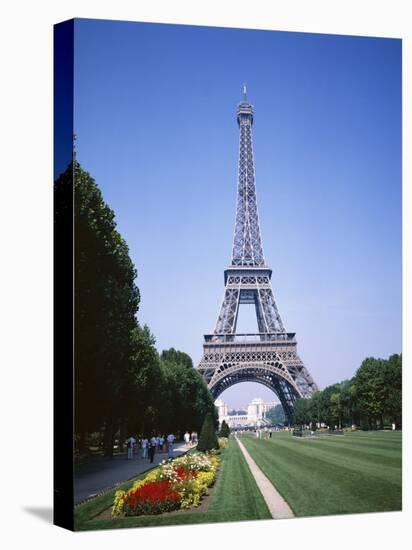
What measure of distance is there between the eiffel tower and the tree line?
1.04 m

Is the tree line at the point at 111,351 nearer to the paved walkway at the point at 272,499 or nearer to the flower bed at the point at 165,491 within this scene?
the flower bed at the point at 165,491

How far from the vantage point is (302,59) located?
89.0 feet

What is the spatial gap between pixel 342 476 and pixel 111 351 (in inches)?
275

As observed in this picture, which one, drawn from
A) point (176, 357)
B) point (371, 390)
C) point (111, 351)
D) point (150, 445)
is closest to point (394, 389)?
point (371, 390)

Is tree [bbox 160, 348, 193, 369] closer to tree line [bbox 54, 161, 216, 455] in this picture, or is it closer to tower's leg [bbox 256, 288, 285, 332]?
tree line [bbox 54, 161, 216, 455]

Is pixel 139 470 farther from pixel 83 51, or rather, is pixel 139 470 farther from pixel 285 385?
pixel 285 385

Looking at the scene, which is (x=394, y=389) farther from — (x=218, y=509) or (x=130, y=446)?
(x=218, y=509)

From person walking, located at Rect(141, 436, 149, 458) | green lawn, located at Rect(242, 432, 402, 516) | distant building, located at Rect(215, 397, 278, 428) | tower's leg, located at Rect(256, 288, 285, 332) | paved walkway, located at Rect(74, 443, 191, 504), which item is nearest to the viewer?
paved walkway, located at Rect(74, 443, 191, 504)

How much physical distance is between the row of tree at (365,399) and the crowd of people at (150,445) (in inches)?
196

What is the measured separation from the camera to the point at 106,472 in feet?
86.4

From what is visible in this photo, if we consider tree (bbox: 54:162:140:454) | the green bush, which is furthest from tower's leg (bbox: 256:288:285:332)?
tree (bbox: 54:162:140:454)

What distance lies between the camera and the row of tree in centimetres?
2858

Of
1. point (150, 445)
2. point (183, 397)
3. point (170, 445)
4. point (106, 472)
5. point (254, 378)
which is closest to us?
point (106, 472)
